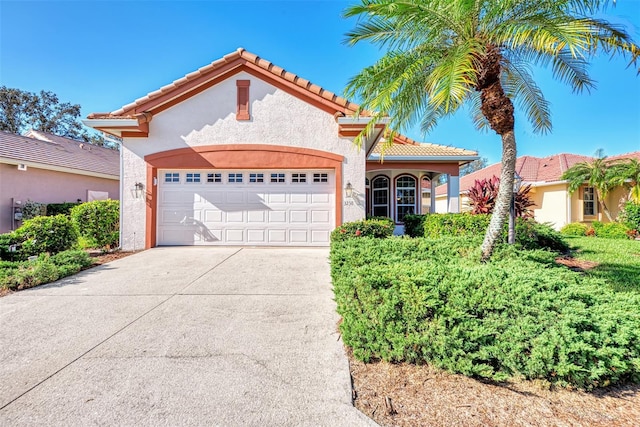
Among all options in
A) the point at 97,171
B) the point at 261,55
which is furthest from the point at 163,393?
the point at 97,171

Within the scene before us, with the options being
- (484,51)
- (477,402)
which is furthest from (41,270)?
(484,51)

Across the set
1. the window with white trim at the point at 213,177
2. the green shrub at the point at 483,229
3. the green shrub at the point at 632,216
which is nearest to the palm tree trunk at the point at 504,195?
the green shrub at the point at 483,229

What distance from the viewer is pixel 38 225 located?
26.5 feet

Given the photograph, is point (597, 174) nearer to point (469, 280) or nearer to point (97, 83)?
point (469, 280)

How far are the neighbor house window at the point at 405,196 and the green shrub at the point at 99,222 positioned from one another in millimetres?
11112

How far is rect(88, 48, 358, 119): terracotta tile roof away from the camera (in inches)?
376

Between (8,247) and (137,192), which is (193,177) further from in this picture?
(8,247)

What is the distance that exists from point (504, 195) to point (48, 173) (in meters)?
18.8

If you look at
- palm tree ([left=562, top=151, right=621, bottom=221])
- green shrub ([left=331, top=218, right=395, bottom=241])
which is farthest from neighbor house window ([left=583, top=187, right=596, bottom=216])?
green shrub ([left=331, top=218, right=395, bottom=241])

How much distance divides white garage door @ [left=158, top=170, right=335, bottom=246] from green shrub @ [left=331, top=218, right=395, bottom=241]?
1.55m

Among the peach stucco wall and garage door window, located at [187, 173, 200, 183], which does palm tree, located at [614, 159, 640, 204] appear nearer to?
garage door window, located at [187, 173, 200, 183]

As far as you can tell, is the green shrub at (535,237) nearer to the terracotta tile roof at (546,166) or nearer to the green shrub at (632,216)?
the green shrub at (632,216)

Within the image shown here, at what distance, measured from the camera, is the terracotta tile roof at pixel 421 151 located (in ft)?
41.6

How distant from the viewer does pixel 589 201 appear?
56.4ft
